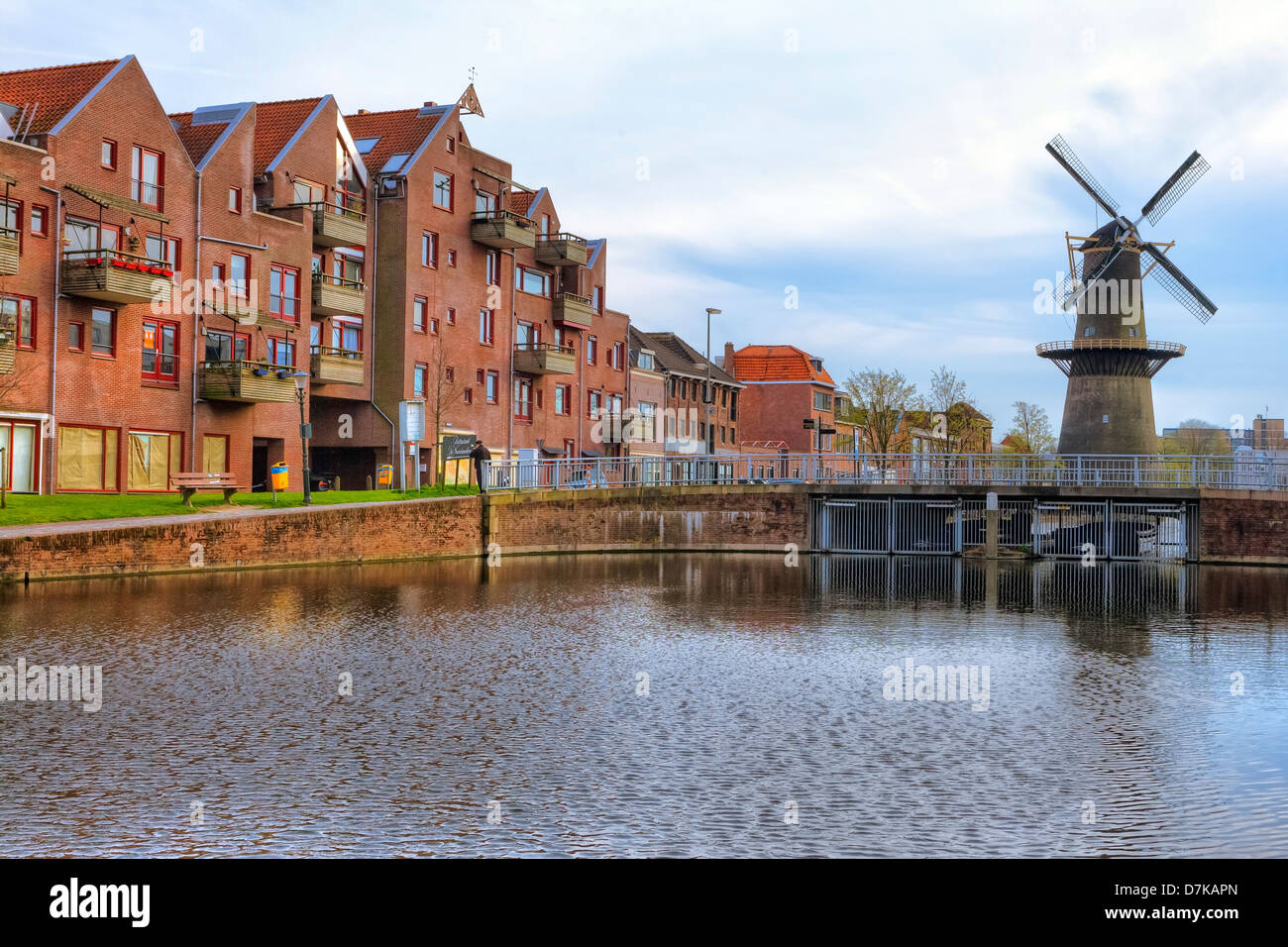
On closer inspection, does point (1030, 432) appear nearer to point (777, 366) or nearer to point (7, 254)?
point (777, 366)

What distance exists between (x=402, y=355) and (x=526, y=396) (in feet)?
32.3

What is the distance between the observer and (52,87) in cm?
3991

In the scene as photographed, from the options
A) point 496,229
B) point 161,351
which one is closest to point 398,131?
point 496,229

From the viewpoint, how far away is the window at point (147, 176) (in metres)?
40.0

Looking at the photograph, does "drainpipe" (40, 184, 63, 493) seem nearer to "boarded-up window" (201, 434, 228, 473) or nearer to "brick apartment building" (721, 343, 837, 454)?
"boarded-up window" (201, 434, 228, 473)

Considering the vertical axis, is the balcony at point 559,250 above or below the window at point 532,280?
above

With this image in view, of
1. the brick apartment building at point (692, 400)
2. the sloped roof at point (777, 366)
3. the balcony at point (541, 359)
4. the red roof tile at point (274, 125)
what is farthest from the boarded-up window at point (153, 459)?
the sloped roof at point (777, 366)

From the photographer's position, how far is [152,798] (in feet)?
30.7

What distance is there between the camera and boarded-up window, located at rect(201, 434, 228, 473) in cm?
4231

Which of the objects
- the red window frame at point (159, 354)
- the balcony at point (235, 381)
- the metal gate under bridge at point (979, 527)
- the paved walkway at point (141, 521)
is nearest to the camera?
the paved walkway at point (141, 521)

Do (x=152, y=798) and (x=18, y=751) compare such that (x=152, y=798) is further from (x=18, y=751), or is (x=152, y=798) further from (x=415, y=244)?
(x=415, y=244)

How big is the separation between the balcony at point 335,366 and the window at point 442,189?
8.04 m

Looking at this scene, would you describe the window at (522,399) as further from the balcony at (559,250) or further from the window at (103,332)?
the window at (103,332)
